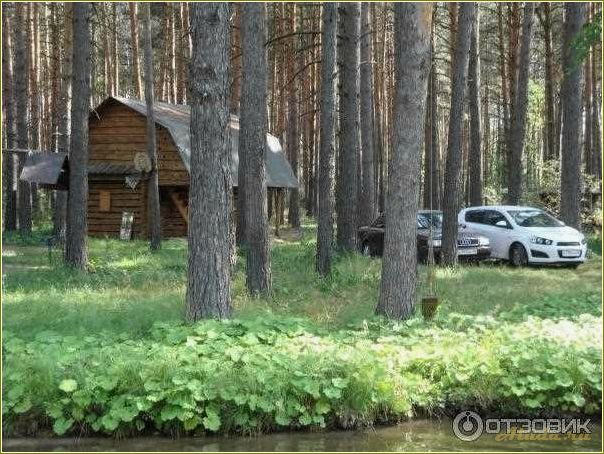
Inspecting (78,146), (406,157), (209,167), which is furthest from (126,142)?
(406,157)

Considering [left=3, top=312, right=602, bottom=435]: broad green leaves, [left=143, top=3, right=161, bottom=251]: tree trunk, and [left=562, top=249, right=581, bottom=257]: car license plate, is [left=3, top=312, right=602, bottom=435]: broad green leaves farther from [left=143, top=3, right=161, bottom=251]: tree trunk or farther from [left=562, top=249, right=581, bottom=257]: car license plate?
[left=143, top=3, right=161, bottom=251]: tree trunk

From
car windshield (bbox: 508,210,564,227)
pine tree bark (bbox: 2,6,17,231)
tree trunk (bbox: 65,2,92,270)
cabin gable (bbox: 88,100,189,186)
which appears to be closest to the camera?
tree trunk (bbox: 65,2,92,270)

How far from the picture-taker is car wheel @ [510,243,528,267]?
18.1 meters

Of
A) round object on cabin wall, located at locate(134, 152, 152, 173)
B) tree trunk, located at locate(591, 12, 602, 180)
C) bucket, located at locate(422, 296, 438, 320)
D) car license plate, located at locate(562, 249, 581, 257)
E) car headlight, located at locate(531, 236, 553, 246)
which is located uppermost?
tree trunk, located at locate(591, 12, 602, 180)

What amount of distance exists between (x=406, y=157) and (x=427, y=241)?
966 cm

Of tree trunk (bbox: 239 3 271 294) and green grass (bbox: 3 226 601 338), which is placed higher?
tree trunk (bbox: 239 3 271 294)

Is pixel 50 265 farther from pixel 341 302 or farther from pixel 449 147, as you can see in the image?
pixel 449 147

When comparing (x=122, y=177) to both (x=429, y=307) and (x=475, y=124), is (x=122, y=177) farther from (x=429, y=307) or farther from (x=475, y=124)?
(x=429, y=307)


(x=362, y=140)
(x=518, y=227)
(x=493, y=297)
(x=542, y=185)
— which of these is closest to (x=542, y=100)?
(x=542, y=185)

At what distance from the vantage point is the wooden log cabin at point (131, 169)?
26.3 m

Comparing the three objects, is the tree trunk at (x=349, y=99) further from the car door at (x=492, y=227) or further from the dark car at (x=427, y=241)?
the car door at (x=492, y=227)

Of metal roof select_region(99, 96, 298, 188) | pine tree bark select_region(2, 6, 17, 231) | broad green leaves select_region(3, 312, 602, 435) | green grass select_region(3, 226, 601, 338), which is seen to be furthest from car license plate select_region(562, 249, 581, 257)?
pine tree bark select_region(2, 6, 17, 231)

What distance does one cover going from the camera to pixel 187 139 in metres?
26.1

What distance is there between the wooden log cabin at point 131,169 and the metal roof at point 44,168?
663cm
